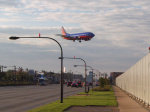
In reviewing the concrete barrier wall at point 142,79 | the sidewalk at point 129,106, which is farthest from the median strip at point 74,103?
the concrete barrier wall at point 142,79

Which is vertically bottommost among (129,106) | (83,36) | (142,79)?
(129,106)

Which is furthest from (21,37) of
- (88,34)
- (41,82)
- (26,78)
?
(26,78)

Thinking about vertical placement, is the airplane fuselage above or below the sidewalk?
above

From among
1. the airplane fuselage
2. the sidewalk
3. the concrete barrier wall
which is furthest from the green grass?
the airplane fuselage

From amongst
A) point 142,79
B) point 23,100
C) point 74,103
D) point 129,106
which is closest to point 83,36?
point 23,100

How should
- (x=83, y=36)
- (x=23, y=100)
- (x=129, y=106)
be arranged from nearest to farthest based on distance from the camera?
(x=129, y=106) < (x=23, y=100) < (x=83, y=36)

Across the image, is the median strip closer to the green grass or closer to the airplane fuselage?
the green grass

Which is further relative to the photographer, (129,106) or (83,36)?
(83,36)

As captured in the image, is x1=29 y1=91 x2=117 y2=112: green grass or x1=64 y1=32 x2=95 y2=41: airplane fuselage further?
x1=64 y1=32 x2=95 y2=41: airplane fuselage

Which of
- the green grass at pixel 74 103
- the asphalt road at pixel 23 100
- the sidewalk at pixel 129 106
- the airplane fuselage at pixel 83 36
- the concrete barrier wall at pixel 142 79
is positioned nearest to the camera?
the green grass at pixel 74 103

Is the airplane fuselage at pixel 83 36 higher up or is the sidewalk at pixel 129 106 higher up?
the airplane fuselage at pixel 83 36

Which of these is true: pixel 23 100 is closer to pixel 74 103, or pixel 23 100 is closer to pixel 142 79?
pixel 74 103

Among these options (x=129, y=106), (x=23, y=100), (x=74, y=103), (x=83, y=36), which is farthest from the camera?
(x=83, y=36)

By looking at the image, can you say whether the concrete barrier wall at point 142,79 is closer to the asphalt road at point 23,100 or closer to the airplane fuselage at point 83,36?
the asphalt road at point 23,100
